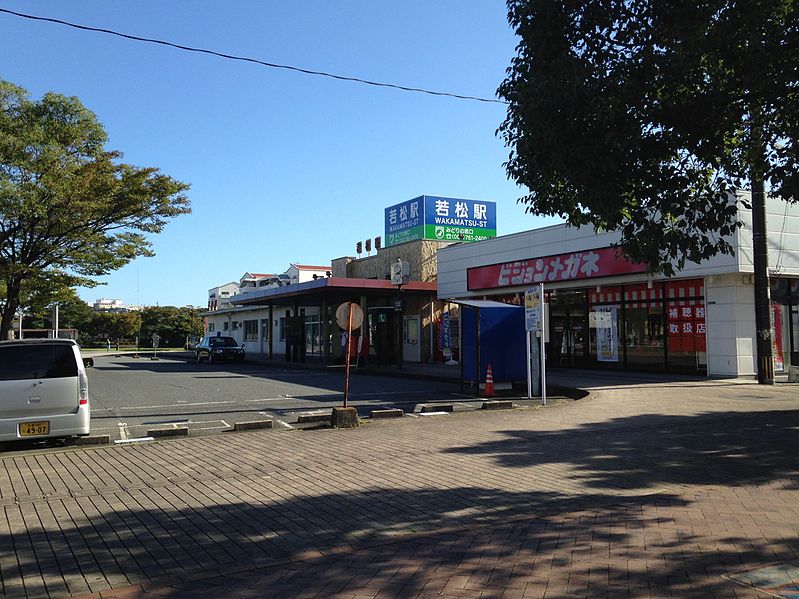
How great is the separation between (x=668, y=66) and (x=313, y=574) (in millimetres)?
6440

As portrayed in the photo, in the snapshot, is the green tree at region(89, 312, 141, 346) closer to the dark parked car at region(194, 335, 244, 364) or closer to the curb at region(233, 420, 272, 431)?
the dark parked car at region(194, 335, 244, 364)

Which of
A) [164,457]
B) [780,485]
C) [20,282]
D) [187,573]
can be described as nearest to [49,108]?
[20,282]

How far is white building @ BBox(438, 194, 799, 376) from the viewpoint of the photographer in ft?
62.7

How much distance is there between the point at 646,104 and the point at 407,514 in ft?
17.5

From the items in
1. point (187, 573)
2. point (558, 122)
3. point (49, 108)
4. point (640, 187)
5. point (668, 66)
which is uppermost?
point (49, 108)

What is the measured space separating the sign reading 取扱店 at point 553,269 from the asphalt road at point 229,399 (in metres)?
6.68

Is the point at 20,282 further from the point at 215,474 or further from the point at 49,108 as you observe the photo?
the point at 215,474

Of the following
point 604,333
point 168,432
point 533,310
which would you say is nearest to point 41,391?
point 168,432

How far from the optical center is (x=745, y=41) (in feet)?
23.3

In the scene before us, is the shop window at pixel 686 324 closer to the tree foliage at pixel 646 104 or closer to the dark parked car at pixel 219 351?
the tree foliage at pixel 646 104

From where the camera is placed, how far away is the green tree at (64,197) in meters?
20.4

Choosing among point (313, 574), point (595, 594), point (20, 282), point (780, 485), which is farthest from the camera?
point (20, 282)

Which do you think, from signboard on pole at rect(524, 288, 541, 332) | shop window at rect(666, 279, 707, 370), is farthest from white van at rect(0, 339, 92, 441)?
shop window at rect(666, 279, 707, 370)

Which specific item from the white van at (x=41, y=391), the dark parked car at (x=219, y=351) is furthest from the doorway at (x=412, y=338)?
the white van at (x=41, y=391)
